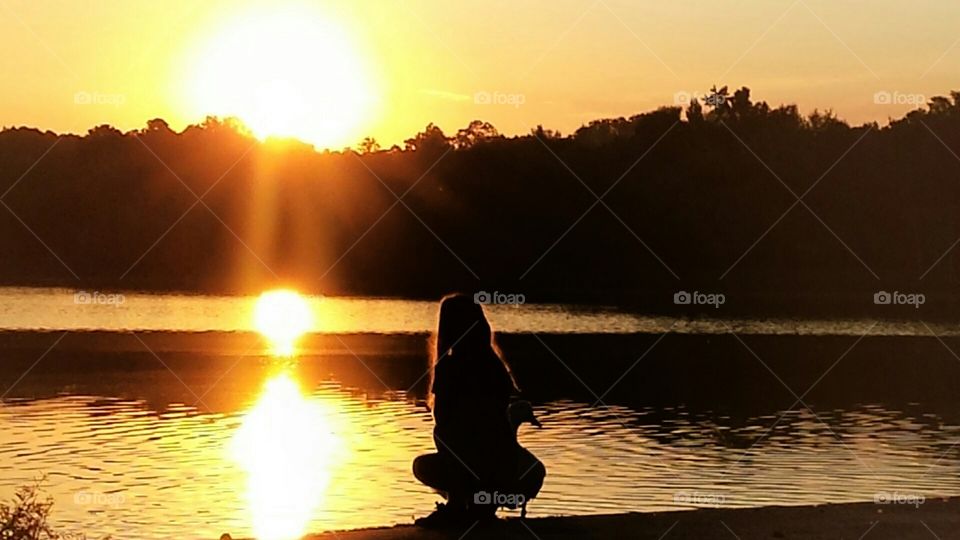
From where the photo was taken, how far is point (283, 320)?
6438cm

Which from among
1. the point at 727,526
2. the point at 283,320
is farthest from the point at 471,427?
the point at 283,320

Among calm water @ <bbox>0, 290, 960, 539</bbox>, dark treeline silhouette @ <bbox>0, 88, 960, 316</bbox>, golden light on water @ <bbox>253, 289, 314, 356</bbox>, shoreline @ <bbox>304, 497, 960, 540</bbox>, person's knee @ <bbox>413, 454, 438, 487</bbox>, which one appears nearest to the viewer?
shoreline @ <bbox>304, 497, 960, 540</bbox>

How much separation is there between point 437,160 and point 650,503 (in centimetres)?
6226

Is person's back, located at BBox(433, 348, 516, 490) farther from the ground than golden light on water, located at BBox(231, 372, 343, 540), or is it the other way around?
person's back, located at BBox(433, 348, 516, 490)

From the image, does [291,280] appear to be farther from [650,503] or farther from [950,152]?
[650,503]

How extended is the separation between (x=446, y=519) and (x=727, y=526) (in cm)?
194

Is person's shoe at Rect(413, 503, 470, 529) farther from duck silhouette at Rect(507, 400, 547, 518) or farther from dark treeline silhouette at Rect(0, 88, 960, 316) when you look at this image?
→ dark treeline silhouette at Rect(0, 88, 960, 316)

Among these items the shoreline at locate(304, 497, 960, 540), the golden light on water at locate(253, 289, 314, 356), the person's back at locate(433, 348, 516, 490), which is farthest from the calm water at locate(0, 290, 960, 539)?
the golden light on water at locate(253, 289, 314, 356)

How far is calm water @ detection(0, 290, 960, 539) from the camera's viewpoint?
16656 mm

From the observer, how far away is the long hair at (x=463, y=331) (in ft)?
31.1

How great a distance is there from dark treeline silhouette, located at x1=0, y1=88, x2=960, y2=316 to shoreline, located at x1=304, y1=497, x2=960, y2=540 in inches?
2405

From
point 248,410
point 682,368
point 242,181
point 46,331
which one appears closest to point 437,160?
point 242,181

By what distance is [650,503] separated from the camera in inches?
658

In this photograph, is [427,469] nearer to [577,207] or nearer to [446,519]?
[446,519]
